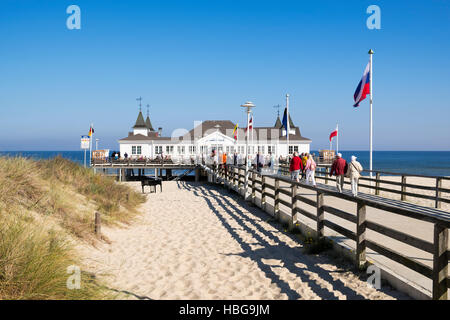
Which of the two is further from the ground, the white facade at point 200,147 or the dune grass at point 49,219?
the white facade at point 200,147

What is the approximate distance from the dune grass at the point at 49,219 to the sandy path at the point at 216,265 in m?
0.71

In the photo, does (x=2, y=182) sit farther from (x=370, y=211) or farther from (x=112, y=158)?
(x=112, y=158)

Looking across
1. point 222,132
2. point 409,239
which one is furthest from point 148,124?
point 409,239

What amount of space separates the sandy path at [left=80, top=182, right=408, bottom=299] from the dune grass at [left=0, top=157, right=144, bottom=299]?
2.32 feet

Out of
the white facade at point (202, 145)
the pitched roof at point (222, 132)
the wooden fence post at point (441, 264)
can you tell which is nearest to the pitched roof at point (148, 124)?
the pitched roof at point (222, 132)

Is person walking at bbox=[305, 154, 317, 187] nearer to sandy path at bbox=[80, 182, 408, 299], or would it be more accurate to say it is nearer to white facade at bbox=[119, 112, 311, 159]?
sandy path at bbox=[80, 182, 408, 299]

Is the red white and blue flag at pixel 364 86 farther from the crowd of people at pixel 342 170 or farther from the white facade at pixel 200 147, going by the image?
the white facade at pixel 200 147

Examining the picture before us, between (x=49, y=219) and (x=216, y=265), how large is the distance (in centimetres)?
379

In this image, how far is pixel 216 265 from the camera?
22.1ft

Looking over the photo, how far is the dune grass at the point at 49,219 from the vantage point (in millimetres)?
4273
